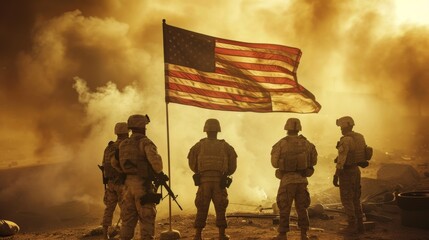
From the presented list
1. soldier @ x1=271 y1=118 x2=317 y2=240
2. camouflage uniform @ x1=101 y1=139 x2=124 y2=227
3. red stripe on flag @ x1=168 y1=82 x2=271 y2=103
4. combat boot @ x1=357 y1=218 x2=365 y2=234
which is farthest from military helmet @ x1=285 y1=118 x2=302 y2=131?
camouflage uniform @ x1=101 y1=139 x2=124 y2=227

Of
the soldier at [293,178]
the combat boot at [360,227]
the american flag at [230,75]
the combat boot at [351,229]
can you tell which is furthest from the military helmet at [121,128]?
the combat boot at [360,227]

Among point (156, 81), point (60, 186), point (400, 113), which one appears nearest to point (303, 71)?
point (400, 113)

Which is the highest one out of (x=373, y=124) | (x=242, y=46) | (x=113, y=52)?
(x=113, y=52)

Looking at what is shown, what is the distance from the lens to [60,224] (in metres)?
12.8

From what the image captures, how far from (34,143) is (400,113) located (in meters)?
40.3

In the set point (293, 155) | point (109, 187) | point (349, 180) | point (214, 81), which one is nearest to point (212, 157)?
point (293, 155)

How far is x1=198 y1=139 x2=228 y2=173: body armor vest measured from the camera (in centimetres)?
716

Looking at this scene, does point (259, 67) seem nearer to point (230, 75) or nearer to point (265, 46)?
point (265, 46)

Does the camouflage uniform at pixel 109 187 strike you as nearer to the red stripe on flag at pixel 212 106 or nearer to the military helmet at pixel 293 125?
the red stripe on flag at pixel 212 106

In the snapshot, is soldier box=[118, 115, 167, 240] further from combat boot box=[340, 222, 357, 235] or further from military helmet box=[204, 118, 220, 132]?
combat boot box=[340, 222, 357, 235]

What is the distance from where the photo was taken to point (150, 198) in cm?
606

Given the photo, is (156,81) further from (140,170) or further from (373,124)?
(373,124)

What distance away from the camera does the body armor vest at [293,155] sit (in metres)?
7.19

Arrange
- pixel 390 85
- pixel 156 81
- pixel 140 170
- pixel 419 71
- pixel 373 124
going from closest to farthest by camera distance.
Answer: pixel 140 170, pixel 156 81, pixel 419 71, pixel 390 85, pixel 373 124
